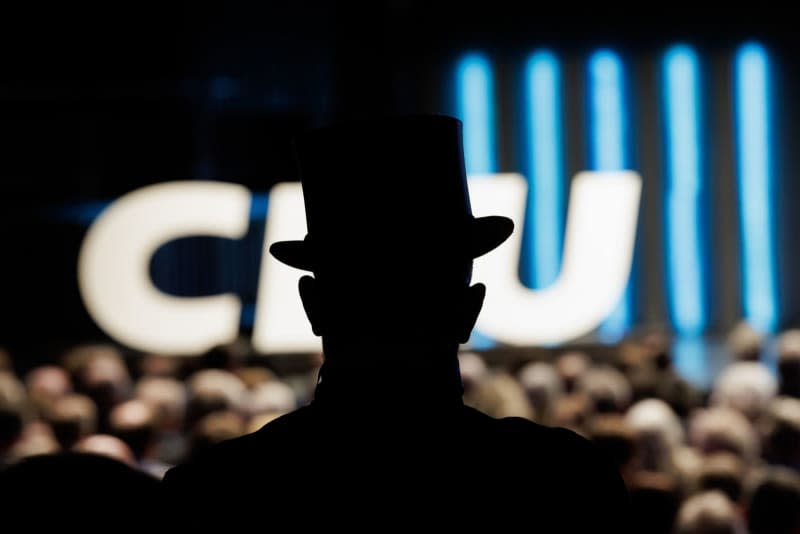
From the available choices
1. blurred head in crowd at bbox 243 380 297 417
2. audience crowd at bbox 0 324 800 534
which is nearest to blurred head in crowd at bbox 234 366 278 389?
audience crowd at bbox 0 324 800 534

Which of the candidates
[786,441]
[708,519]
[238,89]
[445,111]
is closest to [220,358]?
[786,441]

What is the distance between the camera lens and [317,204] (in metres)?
1.70

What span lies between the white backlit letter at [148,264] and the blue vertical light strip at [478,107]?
2.63 meters

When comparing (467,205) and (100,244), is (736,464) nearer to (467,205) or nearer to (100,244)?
(467,205)

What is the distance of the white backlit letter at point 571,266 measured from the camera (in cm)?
941

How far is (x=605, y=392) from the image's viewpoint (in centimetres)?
561

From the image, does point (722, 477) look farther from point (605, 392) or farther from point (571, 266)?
point (571, 266)

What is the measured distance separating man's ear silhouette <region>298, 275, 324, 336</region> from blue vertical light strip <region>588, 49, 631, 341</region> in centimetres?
996

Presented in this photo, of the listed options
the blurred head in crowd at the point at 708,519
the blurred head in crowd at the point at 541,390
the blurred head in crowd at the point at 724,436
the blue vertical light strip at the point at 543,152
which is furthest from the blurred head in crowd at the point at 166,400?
the blue vertical light strip at the point at 543,152

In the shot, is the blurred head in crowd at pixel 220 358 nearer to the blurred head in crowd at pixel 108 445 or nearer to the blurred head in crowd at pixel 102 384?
the blurred head in crowd at pixel 102 384

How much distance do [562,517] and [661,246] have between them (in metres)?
10.3

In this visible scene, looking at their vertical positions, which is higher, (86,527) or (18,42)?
(18,42)

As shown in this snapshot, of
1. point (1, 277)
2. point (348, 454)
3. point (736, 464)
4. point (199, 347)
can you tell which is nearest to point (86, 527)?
point (348, 454)

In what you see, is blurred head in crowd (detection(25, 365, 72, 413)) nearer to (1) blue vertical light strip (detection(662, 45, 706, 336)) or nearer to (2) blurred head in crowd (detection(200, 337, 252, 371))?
(2) blurred head in crowd (detection(200, 337, 252, 371))
